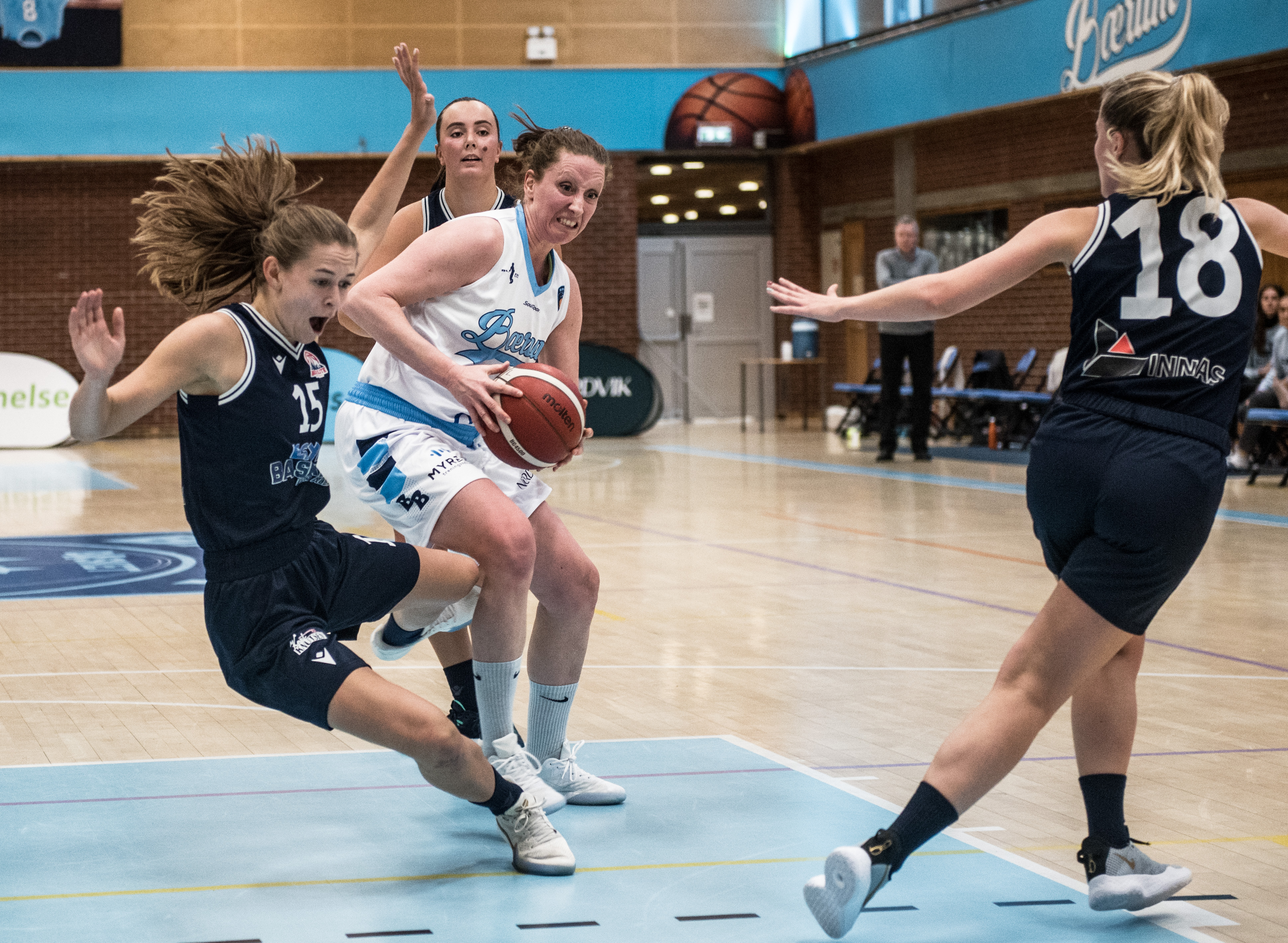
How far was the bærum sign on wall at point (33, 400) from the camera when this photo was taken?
1738 centimetres

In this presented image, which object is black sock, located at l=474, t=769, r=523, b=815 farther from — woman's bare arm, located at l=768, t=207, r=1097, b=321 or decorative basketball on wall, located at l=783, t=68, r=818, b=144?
decorative basketball on wall, located at l=783, t=68, r=818, b=144

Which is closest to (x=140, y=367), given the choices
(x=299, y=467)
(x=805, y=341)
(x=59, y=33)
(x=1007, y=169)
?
(x=299, y=467)

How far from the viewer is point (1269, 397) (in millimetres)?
11898

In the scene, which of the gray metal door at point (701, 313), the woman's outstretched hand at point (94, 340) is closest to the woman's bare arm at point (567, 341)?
the woman's outstretched hand at point (94, 340)

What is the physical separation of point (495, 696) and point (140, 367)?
119cm

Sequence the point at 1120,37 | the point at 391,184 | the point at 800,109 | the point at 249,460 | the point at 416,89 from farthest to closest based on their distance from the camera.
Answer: the point at 800,109 < the point at 1120,37 < the point at 416,89 < the point at 391,184 < the point at 249,460

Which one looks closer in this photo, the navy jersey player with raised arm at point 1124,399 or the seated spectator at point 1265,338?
the navy jersey player with raised arm at point 1124,399

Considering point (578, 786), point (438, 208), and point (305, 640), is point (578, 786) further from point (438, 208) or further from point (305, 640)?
point (438, 208)

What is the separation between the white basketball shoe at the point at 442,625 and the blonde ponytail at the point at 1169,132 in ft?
5.67

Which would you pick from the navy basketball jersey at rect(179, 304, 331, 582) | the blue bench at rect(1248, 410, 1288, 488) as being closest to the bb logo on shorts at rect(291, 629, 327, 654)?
the navy basketball jersey at rect(179, 304, 331, 582)

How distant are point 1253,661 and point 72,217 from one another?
16.8m

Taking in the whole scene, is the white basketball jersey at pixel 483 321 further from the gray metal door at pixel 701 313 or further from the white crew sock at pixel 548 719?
the gray metal door at pixel 701 313

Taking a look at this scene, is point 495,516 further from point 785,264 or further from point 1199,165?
point 785,264

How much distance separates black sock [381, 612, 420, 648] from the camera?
384 cm
